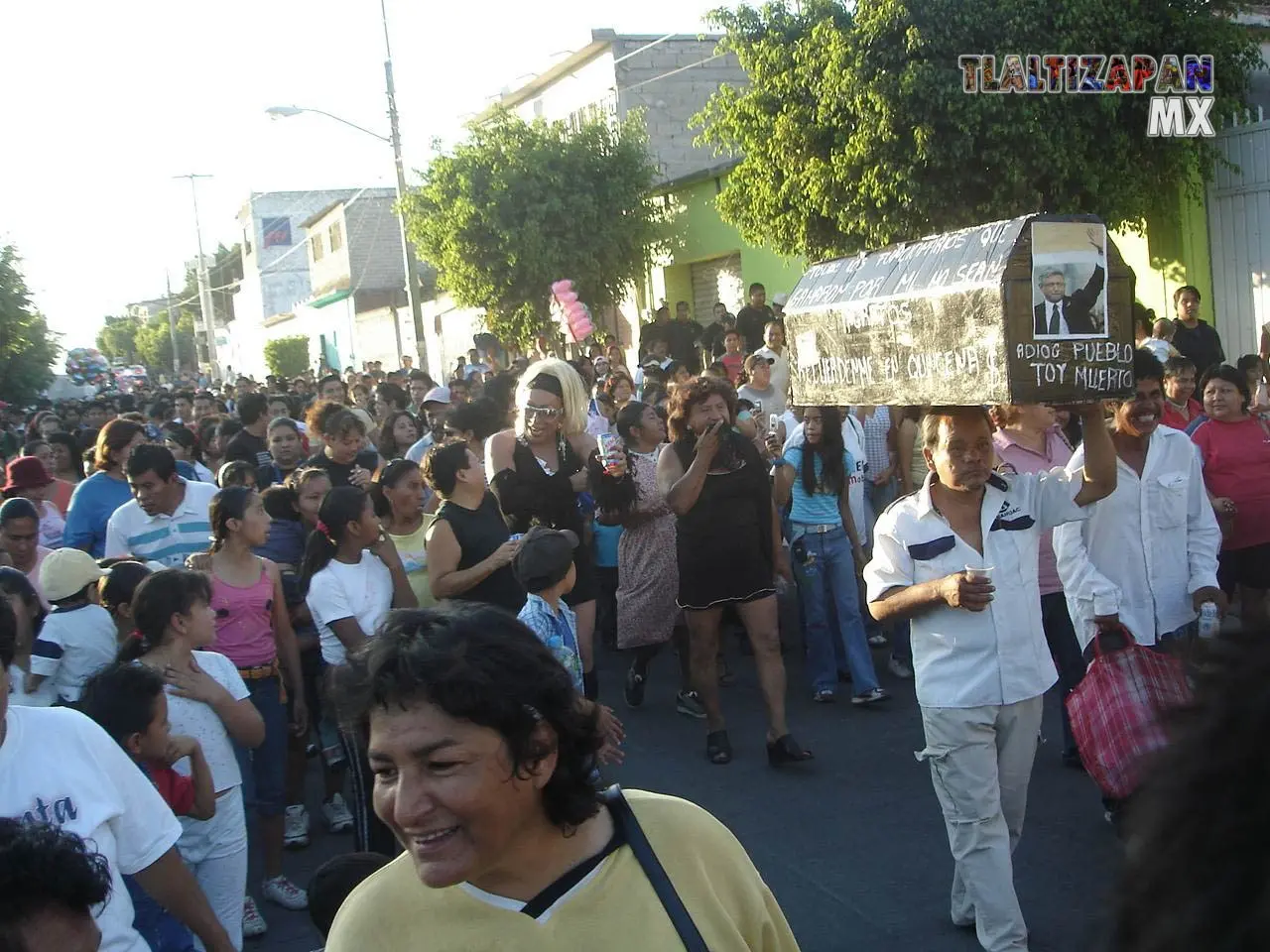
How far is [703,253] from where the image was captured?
2533 centimetres

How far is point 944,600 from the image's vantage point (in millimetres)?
4574

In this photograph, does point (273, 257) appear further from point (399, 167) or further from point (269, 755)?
point (269, 755)

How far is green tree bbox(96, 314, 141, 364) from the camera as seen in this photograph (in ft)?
385

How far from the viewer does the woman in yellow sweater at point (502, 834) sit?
2070mm

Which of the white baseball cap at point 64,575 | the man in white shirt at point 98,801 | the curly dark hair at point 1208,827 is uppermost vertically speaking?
the curly dark hair at point 1208,827

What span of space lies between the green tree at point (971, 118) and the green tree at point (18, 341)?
19.4m

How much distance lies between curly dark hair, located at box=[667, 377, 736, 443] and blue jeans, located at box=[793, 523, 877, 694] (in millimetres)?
1424

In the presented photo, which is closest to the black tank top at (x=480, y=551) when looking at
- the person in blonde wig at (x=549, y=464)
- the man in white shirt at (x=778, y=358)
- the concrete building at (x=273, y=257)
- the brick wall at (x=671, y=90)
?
the person in blonde wig at (x=549, y=464)

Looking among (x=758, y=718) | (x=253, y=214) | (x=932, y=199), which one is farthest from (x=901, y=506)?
(x=253, y=214)

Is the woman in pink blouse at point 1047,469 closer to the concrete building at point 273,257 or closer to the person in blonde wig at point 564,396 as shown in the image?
the person in blonde wig at point 564,396

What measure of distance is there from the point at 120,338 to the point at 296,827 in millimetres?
123165

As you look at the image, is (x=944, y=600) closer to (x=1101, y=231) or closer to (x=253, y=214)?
(x=1101, y=231)

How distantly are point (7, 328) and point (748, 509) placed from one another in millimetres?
26054
